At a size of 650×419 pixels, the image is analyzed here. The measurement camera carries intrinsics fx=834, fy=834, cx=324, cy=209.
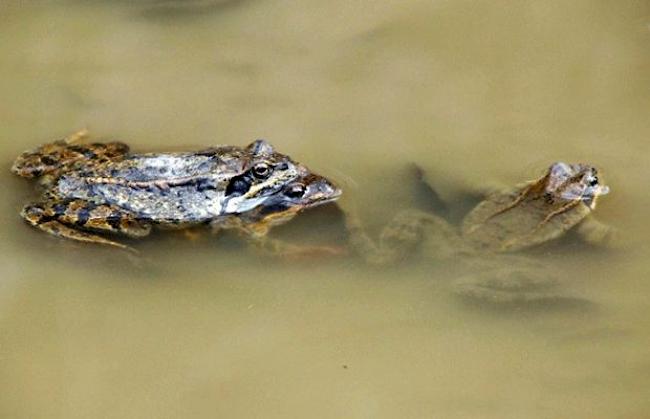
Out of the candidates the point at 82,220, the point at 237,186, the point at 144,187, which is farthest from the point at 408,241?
the point at 82,220

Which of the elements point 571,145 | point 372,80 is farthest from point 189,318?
point 571,145

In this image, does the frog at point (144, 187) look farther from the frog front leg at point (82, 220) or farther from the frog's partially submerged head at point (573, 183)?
the frog's partially submerged head at point (573, 183)

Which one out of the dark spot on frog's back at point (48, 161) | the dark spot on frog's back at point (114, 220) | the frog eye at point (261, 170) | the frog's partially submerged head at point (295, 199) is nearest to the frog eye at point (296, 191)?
the frog's partially submerged head at point (295, 199)

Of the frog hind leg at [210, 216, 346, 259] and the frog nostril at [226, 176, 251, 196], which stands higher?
the frog nostril at [226, 176, 251, 196]

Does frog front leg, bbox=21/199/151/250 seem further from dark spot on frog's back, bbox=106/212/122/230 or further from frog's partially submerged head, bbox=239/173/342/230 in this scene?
frog's partially submerged head, bbox=239/173/342/230

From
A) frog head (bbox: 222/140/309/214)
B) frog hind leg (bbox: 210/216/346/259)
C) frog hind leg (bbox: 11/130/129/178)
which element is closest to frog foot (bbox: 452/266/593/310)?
frog hind leg (bbox: 210/216/346/259)
